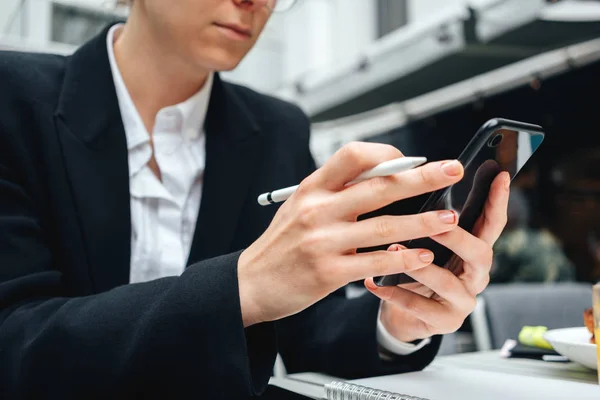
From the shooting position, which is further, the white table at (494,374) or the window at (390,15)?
the window at (390,15)

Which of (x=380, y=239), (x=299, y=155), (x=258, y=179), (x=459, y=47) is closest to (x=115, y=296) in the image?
(x=380, y=239)

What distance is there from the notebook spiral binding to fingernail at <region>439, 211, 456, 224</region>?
0.13m

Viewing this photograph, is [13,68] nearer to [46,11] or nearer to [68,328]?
[68,328]

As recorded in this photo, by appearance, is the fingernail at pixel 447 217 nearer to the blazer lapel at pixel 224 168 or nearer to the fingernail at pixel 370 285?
the fingernail at pixel 370 285

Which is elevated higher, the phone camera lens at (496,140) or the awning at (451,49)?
the awning at (451,49)

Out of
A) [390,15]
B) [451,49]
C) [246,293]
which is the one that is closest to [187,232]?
[246,293]

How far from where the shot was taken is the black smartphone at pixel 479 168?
428mm

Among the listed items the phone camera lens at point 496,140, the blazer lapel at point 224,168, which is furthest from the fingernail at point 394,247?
the blazer lapel at point 224,168

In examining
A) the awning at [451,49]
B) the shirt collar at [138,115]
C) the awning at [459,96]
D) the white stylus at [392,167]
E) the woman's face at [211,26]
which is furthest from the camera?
the awning at [459,96]

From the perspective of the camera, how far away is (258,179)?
88 cm

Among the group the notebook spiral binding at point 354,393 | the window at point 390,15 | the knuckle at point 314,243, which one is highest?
the window at point 390,15

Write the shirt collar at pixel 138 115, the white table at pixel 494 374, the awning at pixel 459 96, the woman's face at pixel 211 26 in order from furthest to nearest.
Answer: the awning at pixel 459 96 → the shirt collar at pixel 138 115 → the woman's face at pixel 211 26 → the white table at pixel 494 374

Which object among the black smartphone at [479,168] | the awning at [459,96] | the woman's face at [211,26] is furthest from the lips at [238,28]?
the awning at [459,96]

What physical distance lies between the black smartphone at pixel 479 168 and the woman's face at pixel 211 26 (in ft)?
1.17
